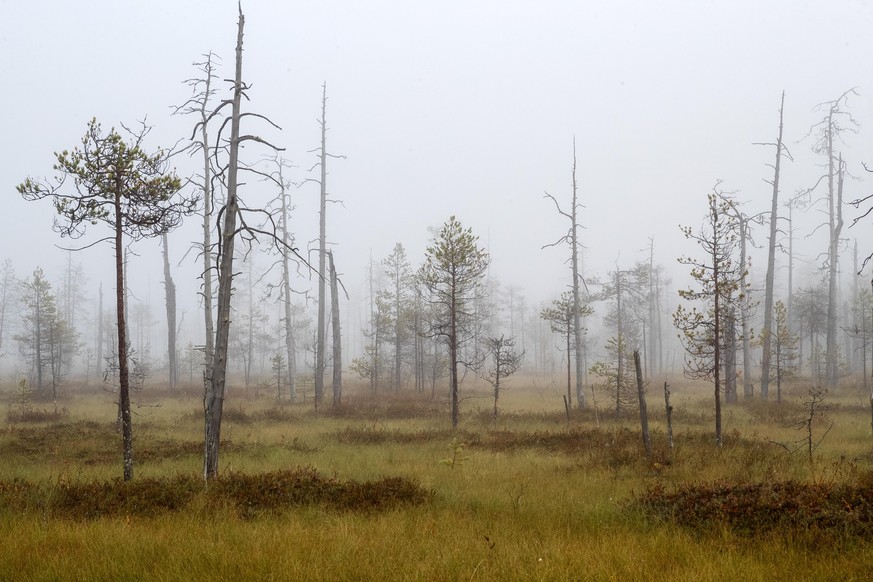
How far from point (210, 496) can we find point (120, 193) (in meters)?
5.99

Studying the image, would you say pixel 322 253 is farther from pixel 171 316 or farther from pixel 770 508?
pixel 770 508

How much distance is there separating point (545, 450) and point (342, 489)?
24.8 ft

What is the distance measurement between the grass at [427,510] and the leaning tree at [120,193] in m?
3.02

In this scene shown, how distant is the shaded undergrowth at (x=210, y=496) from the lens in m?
7.56

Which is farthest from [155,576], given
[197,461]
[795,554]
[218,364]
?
[197,461]

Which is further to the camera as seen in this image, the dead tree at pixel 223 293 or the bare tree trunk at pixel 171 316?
the bare tree trunk at pixel 171 316

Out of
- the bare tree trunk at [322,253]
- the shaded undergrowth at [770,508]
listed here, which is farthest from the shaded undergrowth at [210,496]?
the bare tree trunk at [322,253]

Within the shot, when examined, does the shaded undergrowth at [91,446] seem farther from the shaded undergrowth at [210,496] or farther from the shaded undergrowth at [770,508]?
the shaded undergrowth at [770,508]

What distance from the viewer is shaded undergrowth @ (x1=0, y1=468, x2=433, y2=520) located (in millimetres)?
7562

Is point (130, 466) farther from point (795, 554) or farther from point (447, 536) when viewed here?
point (795, 554)

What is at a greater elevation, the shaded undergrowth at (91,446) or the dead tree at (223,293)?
the dead tree at (223,293)

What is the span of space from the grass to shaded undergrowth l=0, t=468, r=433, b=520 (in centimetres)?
3

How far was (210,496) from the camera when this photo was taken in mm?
7984

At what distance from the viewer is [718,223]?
13.7 meters
